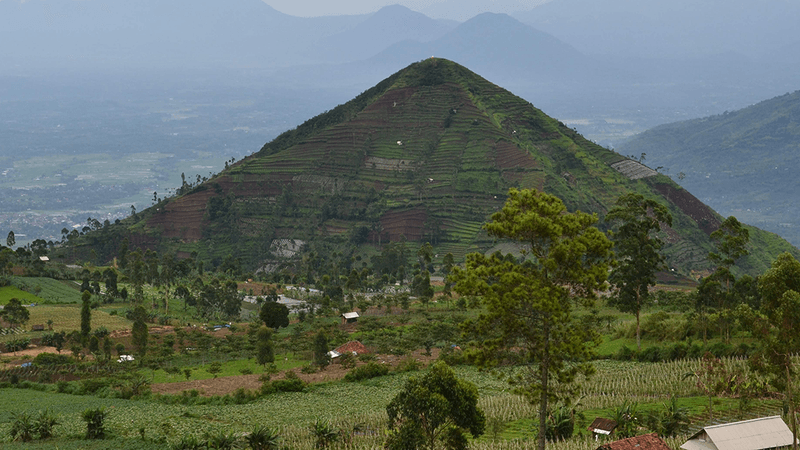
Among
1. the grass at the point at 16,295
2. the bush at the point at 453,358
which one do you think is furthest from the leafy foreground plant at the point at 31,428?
the grass at the point at 16,295

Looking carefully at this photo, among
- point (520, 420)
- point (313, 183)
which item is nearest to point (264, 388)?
point (520, 420)

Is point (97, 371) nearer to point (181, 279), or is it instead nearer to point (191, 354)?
point (191, 354)

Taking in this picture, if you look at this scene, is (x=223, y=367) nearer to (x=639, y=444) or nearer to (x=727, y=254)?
(x=727, y=254)

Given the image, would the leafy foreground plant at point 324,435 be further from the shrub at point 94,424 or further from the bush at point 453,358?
the bush at point 453,358

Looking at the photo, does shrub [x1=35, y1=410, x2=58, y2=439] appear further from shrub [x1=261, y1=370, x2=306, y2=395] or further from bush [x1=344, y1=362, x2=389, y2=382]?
bush [x1=344, y1=362, x2=389, y2=382]

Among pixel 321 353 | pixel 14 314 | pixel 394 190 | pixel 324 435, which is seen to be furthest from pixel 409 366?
pixel 394 190

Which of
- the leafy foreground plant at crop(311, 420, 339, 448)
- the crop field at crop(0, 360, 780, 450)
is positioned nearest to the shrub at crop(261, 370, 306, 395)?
the crop field at crop(0, 360, 780, 450)
